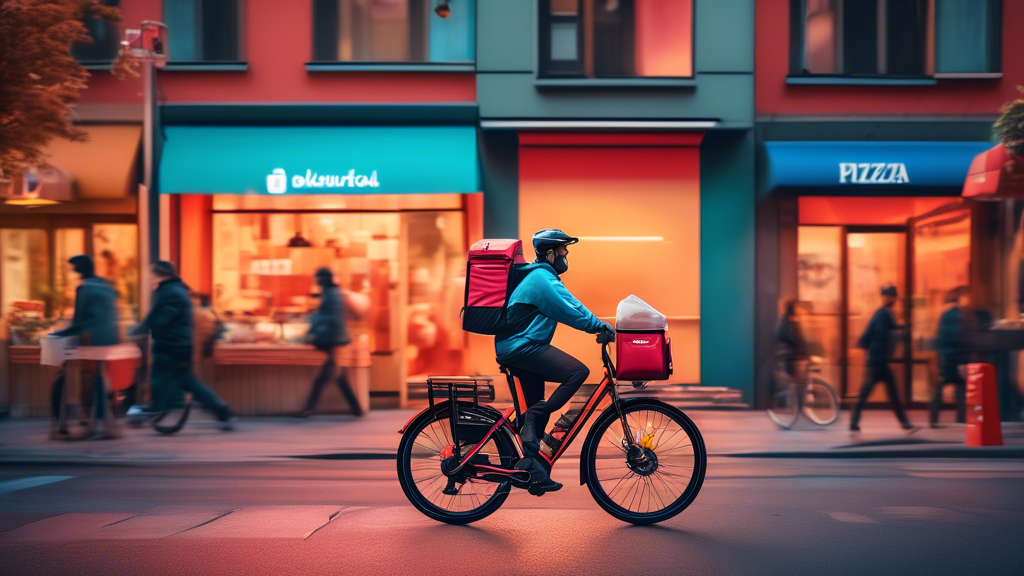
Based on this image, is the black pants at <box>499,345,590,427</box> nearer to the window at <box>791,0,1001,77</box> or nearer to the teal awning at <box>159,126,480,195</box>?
the teal awning at <box>159,126,480,195</box>

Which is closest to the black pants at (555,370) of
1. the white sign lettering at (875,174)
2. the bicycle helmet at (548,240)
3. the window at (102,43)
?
the bicycle helmet at (548,240)

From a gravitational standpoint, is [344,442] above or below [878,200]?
below

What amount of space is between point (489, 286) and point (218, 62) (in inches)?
342

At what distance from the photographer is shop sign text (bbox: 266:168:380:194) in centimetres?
1107

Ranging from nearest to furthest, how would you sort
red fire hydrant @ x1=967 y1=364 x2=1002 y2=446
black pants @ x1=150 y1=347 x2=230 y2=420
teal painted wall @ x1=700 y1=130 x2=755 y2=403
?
red fire hydrant @ x1=967 y1=364 x2=1002 y2=446, black pants @ x1=150 y1=347 x2=230 y2=420, teal painted wall @ x1=700 y1=130 x2=755 y2=403

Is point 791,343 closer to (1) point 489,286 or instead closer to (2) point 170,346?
(1) point 489,286

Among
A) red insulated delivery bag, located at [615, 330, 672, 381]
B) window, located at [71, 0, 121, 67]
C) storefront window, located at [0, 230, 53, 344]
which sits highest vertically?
window, located at [71, 0, 121, 67]

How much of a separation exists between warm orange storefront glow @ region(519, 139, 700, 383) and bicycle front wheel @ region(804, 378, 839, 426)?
246 cm

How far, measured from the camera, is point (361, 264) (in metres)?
12.0

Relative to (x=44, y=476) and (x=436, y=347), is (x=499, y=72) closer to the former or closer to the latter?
(x=436, y=347)

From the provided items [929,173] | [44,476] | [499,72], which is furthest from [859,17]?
[44,476]

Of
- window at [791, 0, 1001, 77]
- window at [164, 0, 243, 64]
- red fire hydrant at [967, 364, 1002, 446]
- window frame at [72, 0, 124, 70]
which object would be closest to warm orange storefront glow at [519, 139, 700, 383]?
window at [791, 0, 1001, 77]

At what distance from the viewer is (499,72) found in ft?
38.1

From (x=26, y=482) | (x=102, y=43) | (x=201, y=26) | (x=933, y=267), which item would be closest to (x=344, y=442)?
(x=26, y=482)
